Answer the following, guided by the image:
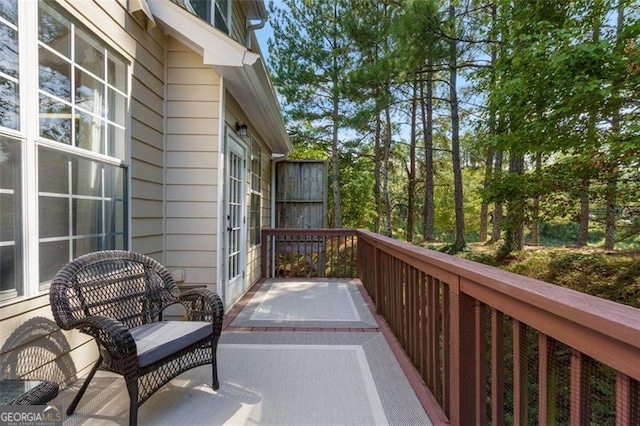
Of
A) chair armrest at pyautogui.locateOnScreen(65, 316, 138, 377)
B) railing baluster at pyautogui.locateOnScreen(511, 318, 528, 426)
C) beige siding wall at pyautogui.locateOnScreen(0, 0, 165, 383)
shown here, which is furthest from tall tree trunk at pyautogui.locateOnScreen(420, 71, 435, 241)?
chair armrest at pyautogui.locateOnScreen(65, 316, 138, 377)

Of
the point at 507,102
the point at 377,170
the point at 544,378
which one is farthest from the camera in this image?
the point at 377,170

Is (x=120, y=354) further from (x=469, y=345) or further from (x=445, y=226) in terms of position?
(x=445, y=226)

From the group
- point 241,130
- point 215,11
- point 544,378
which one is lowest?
point 544,378

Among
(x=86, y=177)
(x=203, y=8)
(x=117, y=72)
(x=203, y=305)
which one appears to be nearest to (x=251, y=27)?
(x=203, y=8)

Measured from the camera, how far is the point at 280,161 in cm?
749

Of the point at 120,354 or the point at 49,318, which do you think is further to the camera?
the point at 49,318

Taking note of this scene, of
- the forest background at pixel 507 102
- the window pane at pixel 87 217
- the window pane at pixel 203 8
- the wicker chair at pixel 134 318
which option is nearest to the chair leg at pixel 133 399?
the wicker chair at pixel 134 318

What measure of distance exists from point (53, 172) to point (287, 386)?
1.93m

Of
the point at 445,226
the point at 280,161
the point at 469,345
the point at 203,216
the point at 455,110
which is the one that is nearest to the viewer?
the point at 469,345

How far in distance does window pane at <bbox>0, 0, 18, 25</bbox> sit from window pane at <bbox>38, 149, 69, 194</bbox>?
658mm

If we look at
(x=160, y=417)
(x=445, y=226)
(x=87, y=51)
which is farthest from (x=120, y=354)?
(x=445, y=226)

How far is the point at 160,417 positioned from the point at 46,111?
1.83 meters

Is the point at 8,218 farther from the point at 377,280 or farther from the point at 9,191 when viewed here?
the point at 377,280

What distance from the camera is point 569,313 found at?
2.85 ft
